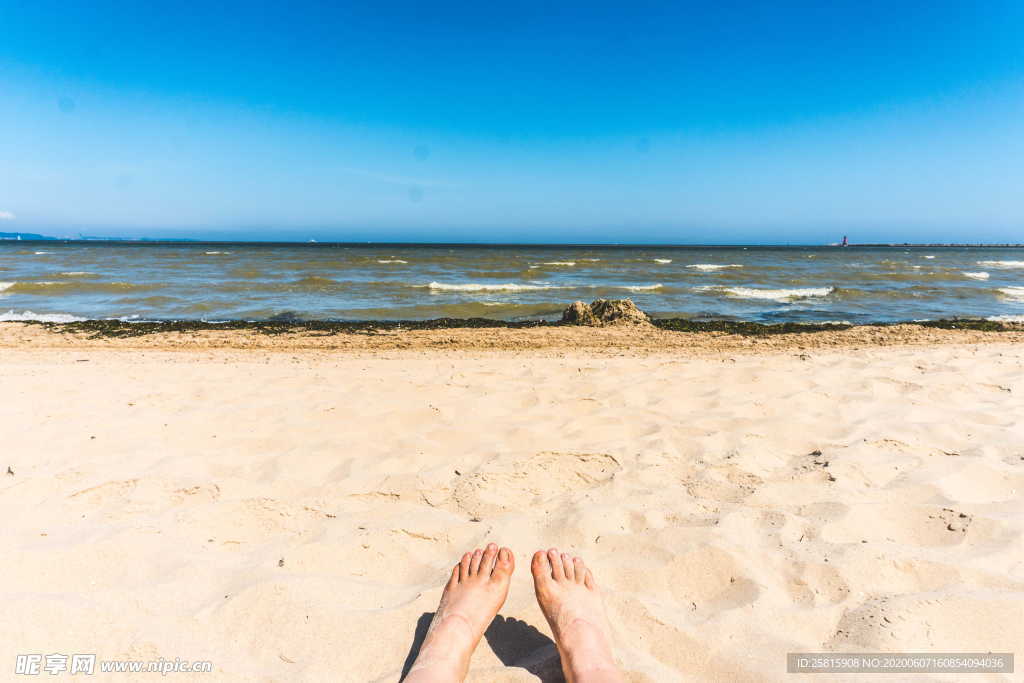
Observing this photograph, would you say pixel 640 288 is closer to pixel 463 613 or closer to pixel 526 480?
pixel 526 480

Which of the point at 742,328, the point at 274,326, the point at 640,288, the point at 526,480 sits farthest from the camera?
the point at 640,288

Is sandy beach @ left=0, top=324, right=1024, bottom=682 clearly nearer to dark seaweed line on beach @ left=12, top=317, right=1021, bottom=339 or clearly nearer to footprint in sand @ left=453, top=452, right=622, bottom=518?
footprint in sand @ left=453, top=452, right=622, bottom=518

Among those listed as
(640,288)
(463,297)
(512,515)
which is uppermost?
(640,288)

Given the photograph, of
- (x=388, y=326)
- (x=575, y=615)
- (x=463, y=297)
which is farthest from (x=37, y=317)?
(x=575, y=615)

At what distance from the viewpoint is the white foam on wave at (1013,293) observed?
1494 centimetres

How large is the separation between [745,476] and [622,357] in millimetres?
3743

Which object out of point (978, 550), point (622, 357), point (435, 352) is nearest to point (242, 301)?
point (435, 352)

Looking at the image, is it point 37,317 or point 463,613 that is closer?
point 463,613

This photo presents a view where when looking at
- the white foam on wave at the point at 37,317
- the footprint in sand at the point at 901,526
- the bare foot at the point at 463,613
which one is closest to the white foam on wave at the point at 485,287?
the white foam on wave at the point at 37,317

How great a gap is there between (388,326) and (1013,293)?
18.8 metres

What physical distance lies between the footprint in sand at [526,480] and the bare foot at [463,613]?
0.45 meters

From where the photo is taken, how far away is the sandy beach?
180 centimetres

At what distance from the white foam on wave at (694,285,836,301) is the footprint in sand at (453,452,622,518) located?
42.6ft

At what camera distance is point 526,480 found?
2914mm
